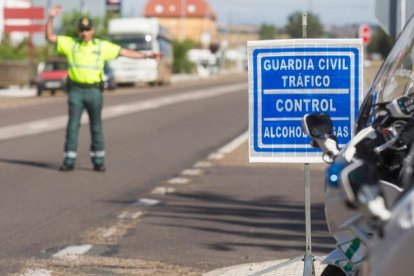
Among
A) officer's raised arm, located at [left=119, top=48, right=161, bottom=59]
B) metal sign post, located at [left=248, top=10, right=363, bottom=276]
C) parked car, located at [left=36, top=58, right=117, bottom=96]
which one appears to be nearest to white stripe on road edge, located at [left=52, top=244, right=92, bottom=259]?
metal sign post, located at [left=248, top=10, right=363, bottom=276]

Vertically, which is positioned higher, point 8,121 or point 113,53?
point 113,53

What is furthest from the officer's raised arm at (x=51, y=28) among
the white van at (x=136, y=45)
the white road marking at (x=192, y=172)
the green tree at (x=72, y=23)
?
the green tree at (x=72, y=23)

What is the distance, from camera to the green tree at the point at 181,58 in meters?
97.4

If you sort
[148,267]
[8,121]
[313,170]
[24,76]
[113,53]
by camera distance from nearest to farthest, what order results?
[148,267]
[113,53]
[313,170]
[8,121]
[24,76]

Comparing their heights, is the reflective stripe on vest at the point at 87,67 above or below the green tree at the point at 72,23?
above

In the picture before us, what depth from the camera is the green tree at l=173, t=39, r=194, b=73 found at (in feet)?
319

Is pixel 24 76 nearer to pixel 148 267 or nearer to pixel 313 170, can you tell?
pixel 313 170

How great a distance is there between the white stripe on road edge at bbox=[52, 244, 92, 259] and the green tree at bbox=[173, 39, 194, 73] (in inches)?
3462

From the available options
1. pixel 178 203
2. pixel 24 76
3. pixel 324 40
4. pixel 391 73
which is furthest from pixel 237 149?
pixel 24 76

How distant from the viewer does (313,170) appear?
15961 millimetres

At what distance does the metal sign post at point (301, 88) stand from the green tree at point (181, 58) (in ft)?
294

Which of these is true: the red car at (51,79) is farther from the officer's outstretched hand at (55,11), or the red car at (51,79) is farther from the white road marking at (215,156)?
the officer's outstretched hand at (55,11)

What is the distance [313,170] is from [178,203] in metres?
4.62

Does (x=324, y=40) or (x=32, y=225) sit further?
(x=32, y=225)
